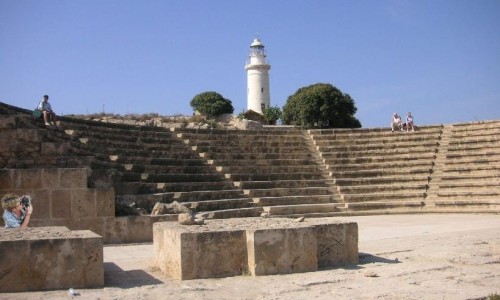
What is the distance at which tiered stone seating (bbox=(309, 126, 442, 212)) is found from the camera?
56.0 ft

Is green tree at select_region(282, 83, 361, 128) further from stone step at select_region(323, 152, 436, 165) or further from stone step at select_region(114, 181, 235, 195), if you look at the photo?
stone step at select_region(114, 181, 235, 195)

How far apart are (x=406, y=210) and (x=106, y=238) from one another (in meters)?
9.08

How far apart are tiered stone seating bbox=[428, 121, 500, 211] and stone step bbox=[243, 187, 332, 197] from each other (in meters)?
3.09

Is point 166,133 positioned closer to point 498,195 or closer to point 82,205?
point 82,205

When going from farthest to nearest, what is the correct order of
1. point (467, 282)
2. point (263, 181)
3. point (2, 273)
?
point (263, 181), point (467, 282), point (2, 273)

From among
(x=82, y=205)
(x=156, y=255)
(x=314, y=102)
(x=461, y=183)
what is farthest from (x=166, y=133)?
(x=314, y=102)

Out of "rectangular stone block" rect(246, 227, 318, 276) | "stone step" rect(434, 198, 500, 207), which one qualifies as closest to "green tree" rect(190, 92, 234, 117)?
"stone step" rect(434, 198, 500, 207)

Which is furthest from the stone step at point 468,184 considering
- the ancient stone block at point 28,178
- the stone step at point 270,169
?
the ancient stone block at point 28,178

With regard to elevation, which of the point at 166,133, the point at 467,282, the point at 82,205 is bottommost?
the point at 467,282

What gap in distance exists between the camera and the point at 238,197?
15.6 m

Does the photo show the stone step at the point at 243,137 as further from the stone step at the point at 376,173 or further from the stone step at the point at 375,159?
the stone step at the point at 376,173

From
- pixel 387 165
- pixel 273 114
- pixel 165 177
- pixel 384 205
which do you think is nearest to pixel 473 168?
pixel 387 165

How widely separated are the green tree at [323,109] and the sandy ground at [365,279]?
34.6 meters

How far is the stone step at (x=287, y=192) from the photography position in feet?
52.6
